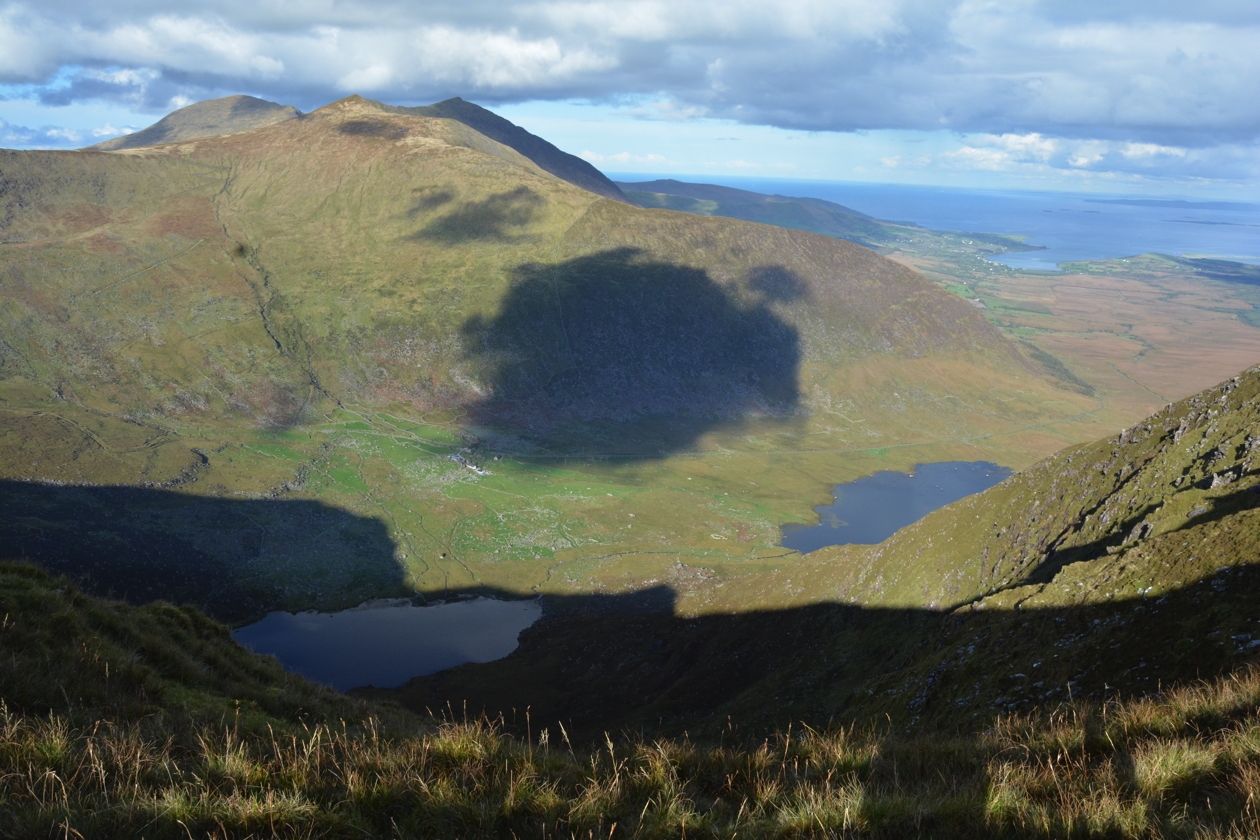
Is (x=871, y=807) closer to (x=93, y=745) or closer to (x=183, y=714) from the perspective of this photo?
(x=93, y=745)

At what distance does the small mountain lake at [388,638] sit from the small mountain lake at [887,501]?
157 ft

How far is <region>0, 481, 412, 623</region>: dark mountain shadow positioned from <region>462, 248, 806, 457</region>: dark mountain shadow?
51122 millimetres

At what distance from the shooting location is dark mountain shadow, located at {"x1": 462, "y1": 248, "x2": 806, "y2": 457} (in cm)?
15625

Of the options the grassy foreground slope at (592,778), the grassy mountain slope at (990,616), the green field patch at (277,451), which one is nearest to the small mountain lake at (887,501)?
the grassy mountain slope at (990,616)

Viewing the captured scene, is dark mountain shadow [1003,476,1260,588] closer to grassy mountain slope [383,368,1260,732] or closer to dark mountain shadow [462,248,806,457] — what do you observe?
grassy mountain slope [383,368,1260,732]

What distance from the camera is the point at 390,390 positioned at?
155 meters

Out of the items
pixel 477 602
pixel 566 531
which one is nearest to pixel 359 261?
pixel 566 531

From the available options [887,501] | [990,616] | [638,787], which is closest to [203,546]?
[990,616]

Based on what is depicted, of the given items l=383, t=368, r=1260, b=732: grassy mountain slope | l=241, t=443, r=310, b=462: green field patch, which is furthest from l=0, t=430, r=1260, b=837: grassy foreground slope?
l=241, t=443, r=310, b=462: green field patch

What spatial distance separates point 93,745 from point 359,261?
193496mm

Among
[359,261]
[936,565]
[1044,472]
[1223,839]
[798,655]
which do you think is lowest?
[798,655]

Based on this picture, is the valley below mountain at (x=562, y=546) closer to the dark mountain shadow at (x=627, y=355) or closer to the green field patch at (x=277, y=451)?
the green field patch at (x=277, y=451)

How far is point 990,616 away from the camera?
99.9ft

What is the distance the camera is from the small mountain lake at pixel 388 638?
2977 inches
